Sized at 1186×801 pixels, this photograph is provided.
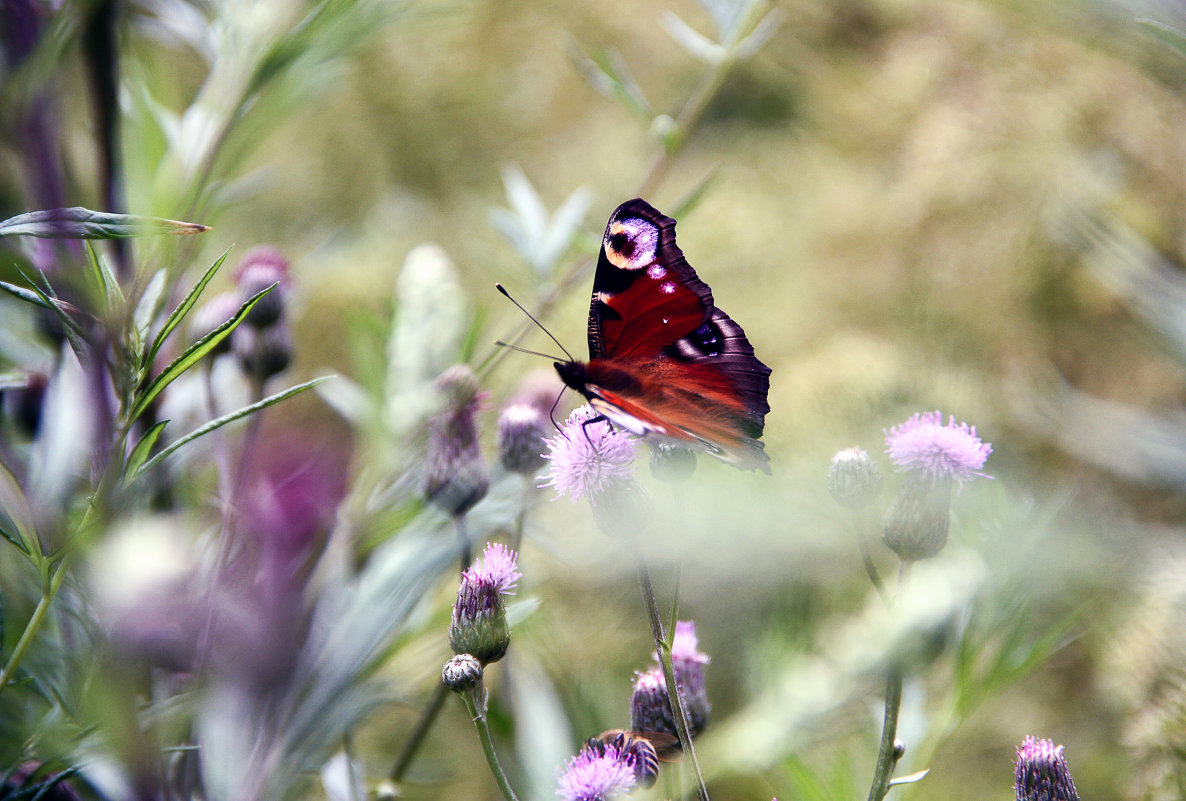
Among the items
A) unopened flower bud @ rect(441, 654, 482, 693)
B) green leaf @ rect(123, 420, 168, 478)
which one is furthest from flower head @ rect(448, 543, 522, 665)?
green leaf @ rect(123, 420, 168, 478)

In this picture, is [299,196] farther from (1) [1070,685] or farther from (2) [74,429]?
(1) [1070,685]

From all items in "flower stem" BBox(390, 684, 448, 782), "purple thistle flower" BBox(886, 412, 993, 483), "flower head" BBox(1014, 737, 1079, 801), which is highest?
"purple thistle flower" BBox(886, 412, 993, 483)

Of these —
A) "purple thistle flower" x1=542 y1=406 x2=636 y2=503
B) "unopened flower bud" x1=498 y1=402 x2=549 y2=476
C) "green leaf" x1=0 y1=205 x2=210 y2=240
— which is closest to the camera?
"green leaf" x1=0 y1=205 x2=210 y2=240

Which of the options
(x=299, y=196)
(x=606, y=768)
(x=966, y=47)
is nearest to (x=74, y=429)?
(x=606, y=768)

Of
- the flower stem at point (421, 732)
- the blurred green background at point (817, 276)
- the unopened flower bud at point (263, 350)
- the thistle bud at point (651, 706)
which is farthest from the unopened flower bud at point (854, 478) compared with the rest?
the unopened flower bud at point (263, 350)

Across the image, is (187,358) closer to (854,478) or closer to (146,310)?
(146,310)

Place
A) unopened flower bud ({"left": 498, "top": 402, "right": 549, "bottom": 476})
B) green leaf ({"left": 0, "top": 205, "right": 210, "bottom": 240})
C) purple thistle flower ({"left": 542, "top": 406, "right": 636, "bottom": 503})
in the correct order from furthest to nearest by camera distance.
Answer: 1. unopened flower bud ({"left": 498, "top": 402, "right": 549, "bottom": 476})
2. purple thistle flower ({"left": 542, "top": 406, "right": 636, "bottom": 503})
3. green leaf ({"left": 0, "top": 205, "right": 210, "bottom": 240})

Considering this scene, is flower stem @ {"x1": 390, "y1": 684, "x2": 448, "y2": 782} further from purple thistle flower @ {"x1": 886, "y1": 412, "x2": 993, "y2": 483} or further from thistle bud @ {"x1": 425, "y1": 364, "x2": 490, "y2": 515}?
purple thistle flower @ {"x1": 886, "y1": 412, "x2": 993, "y2": 483}
